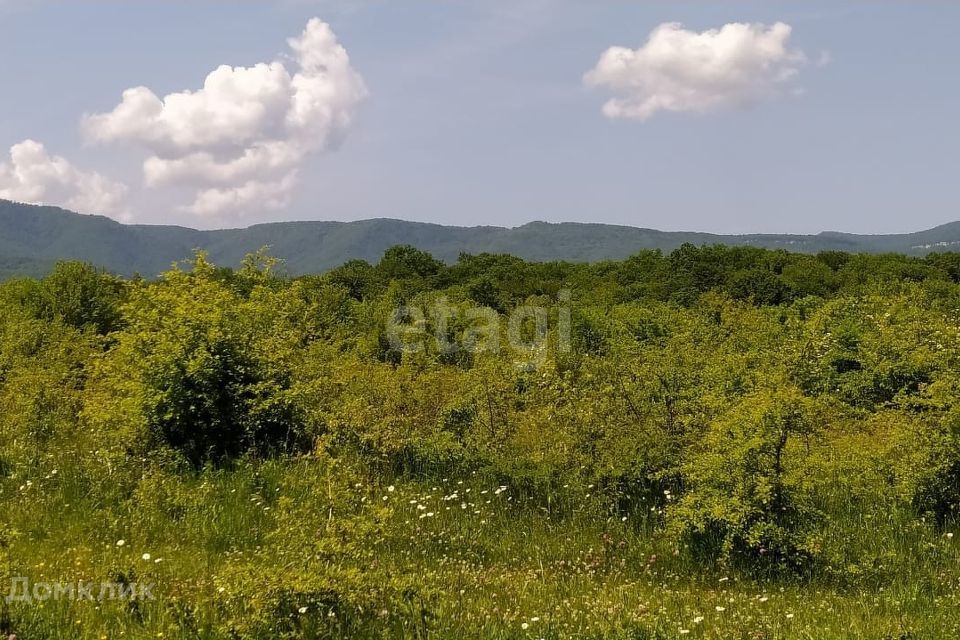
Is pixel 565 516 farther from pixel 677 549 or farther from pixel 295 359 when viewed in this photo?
pixel 295 359

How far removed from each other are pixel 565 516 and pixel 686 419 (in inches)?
88.4

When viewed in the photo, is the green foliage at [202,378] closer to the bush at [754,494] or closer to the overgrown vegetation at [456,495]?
the overgrown vegetation at [456,495]

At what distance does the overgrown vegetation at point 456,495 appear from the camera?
533cm

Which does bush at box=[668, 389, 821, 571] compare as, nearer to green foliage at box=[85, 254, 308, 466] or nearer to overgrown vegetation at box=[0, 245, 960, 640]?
overgrown vegetation at box=[0, 245, 960, 640]

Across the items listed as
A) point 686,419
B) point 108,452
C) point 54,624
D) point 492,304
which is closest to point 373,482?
point 108,452

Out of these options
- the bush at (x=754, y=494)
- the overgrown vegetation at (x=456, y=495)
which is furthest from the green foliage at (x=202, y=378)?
the bush at (x=754, y=494)

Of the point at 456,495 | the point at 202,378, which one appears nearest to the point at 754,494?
the point at 456,495

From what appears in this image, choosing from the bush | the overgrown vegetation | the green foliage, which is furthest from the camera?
the green foliage

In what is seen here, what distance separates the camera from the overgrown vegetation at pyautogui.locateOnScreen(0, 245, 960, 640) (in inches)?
210

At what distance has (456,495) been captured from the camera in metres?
9.61

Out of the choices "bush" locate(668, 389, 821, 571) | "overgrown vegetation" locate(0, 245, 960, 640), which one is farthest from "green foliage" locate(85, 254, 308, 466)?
"bush" locate(668, 389, 821, 571)

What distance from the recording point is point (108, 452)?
984 cm

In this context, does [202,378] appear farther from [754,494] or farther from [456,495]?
[754,494]

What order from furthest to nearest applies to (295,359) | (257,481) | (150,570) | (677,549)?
(295,359) → (257,481) → (677,549) → (150,570)
